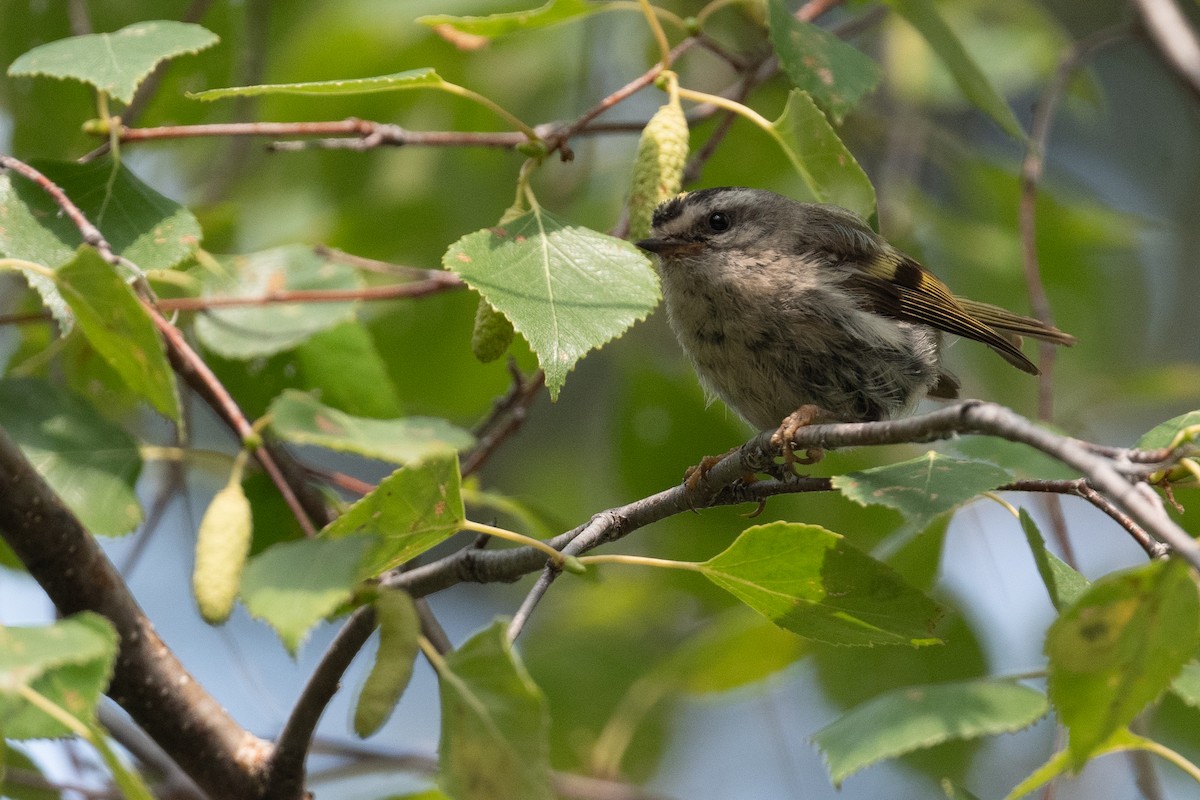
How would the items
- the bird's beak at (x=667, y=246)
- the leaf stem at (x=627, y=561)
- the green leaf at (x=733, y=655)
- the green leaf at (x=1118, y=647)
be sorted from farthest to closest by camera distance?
the green leaf at (x=733, y=655), the bird's beak at (x=667, y=246), the leaf stem at (x=627, y=561), the green leaf at (x=1118, y=647)

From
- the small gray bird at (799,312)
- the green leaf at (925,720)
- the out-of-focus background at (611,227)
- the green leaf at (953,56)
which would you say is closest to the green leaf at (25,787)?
the out-of-focus background at (611,227)

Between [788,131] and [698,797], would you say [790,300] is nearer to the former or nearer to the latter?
[788,131]

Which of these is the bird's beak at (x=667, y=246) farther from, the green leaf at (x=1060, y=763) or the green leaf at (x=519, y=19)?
the green leaf at (x=1060, y=763)

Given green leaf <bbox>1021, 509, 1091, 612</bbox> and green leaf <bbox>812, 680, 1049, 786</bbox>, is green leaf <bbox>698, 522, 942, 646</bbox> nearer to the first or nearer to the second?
green leaf <bbox>1021, 509, 1091, 612</bbox>

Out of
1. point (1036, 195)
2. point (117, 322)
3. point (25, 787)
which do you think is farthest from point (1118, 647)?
point (1036, 195)

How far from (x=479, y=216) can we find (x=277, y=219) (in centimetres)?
76

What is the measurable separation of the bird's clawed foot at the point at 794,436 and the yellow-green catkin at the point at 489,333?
0.48 m

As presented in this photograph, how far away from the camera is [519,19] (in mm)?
2252

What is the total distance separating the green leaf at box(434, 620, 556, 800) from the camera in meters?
1.38

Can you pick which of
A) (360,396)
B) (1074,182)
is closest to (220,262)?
(360,396)

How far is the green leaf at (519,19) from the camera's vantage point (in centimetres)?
222

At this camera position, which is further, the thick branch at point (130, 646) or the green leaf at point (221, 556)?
the thick branch at point (130, 646)

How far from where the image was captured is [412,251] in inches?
145

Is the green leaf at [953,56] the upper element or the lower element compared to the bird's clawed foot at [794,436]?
upper
